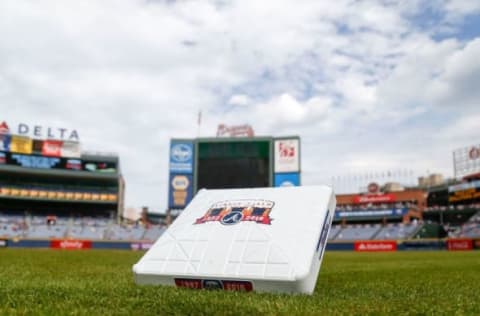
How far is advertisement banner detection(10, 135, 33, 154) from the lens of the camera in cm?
6197

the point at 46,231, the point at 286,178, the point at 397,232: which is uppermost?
the point at 286,178

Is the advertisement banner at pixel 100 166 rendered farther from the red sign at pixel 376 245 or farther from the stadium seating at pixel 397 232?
the red sign at pixel 376 245

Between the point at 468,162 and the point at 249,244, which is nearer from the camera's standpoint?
the point at 249,244

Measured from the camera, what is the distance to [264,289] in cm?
446

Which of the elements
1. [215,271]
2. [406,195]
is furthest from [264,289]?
[406,195]

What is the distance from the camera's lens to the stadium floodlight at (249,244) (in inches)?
177

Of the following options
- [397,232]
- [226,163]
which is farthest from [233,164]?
[397,232]

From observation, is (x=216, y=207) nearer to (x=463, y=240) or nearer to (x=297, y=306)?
(x=297, y=306)

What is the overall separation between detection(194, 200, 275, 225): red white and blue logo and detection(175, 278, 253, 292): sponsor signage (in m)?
0.82

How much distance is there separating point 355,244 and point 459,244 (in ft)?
29.0

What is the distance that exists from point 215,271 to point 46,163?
64.4m

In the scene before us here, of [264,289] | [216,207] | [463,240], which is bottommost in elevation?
[463,240]

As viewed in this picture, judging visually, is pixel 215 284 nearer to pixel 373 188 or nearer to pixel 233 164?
pixel 233 164

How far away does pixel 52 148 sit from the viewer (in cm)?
6397
